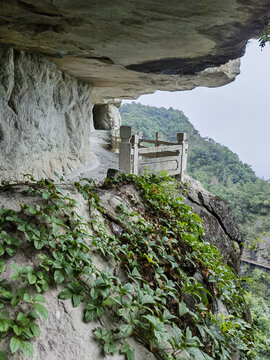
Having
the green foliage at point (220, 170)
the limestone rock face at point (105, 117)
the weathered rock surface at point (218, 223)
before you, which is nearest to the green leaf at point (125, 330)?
the weathered rock surface at point (218, 223)

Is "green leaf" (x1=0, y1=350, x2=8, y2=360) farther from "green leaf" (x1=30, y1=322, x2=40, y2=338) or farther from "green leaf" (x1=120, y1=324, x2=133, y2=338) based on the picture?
"green leaf" (x1=120, y1=324, x2=133, y2=338)

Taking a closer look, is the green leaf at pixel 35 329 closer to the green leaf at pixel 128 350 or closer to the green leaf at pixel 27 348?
the green leaf at pixel 27 348

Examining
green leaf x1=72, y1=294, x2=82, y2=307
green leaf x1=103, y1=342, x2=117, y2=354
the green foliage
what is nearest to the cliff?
green leaf x1=72, y1=294, x2=82, y2=307

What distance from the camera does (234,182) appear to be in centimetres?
2905

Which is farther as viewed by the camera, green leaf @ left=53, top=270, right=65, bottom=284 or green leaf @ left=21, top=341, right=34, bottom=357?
green leaf @ left=53, top=270, right=65, bottom=284

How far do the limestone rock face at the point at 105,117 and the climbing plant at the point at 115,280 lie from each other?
58.1 feet

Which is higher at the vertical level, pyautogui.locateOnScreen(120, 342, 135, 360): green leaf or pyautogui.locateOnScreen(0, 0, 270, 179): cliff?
pyautogui.locateOnScreen(0, 0, 270, 179): cliff

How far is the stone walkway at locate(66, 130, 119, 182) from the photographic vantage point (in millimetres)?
9586

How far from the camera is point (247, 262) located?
20.3 metres

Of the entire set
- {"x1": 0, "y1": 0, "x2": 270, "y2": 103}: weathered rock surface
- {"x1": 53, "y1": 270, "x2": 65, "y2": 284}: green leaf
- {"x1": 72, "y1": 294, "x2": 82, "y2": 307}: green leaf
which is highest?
{"x1": 0, "y1": 0, "x2": 270, "y2": 103}: weathered rock surface

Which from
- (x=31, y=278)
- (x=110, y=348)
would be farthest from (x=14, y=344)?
(x=110, y=348)

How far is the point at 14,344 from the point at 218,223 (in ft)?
19.9

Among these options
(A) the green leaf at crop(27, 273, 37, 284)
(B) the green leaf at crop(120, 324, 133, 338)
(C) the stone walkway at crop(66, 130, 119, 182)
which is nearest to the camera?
(A) the green leaf at crop(27, 273, 37, 284)

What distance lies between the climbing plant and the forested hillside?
353 inches
